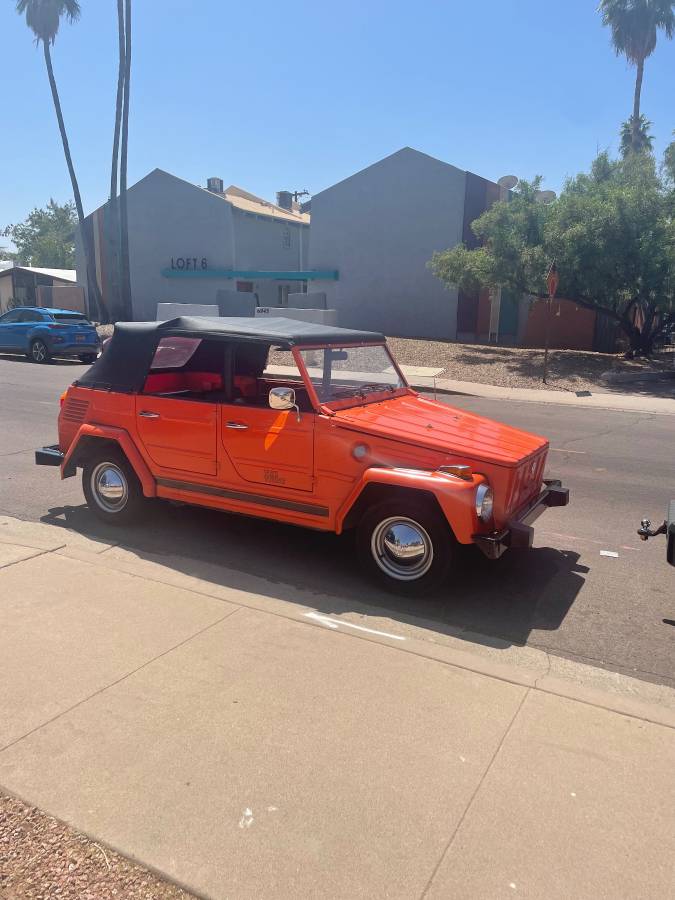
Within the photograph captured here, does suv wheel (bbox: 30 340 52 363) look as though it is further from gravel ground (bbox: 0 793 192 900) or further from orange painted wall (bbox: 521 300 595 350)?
gravel ground (bbox: 0 793 192 900)

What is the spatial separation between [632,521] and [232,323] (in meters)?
4.20

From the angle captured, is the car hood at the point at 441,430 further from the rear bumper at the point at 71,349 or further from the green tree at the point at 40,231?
→ the green tree at the point at 40,231

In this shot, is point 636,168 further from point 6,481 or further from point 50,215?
point 50,215

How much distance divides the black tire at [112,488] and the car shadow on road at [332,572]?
0.43ft

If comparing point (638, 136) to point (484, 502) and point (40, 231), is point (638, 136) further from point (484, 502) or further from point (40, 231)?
point (40, 231)

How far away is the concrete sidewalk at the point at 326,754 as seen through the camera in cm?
250

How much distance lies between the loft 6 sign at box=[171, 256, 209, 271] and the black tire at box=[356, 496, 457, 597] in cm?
3323

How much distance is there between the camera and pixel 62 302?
41219 mm

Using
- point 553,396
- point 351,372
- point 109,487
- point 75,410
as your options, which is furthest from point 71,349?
point 351,372

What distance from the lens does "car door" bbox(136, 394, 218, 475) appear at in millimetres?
5504

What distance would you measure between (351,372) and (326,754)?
11.0 feet

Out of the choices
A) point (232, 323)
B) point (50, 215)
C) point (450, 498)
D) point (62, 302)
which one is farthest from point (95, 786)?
point (50, 215)

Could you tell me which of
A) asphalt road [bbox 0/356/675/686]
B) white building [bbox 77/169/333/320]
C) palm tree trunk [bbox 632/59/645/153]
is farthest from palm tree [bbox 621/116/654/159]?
asphalt road [bbox 0/356/675/686]

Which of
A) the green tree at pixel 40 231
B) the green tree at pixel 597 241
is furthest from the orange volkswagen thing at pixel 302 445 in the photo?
the green tree at pixel 40 231
